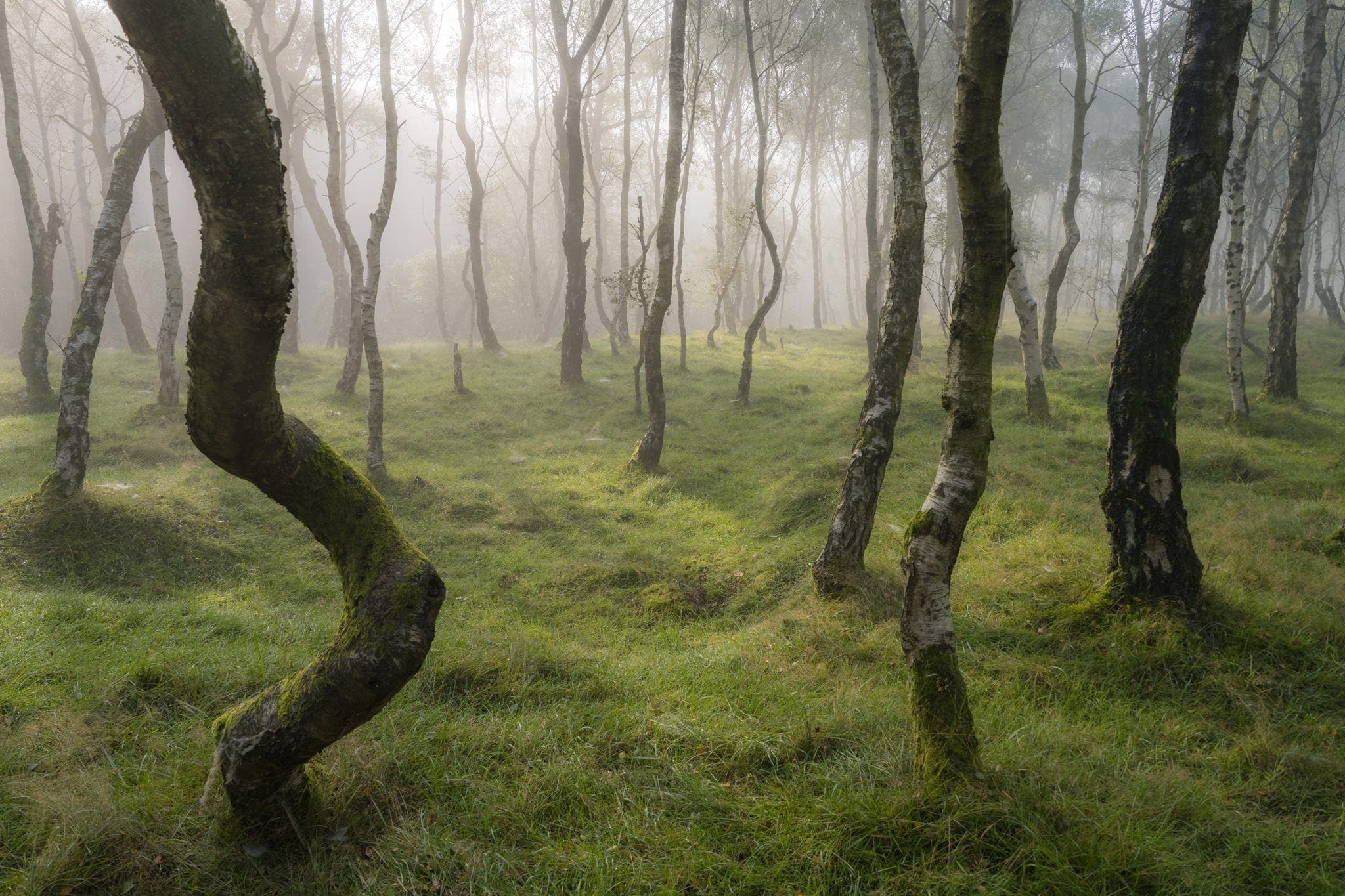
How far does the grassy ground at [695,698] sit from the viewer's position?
3.12 meters

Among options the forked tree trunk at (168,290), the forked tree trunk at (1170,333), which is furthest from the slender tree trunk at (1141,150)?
the forked tree trunk at (168,290)

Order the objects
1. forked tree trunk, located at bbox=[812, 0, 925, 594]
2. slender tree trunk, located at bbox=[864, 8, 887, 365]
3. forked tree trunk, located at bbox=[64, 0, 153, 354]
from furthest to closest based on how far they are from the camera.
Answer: forked tree trunk, located at bbox=[64, 0, 153, 354] → slender tree trunk, located at bbox=[864, 8, 887, 365] → forked tree trunk, located at bbox=[812, 0, 925, 594]

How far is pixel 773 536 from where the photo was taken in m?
8.38

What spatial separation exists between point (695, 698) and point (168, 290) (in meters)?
13.5

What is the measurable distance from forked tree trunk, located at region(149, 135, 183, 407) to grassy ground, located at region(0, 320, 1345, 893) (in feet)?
12.0

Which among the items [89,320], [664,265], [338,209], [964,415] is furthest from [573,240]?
[964,415]

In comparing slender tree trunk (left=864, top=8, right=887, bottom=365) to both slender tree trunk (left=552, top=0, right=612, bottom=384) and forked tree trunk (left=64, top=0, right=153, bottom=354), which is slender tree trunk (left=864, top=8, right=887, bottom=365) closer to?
slender tree trunk (left=552, top=0, right=612, bottom=384)

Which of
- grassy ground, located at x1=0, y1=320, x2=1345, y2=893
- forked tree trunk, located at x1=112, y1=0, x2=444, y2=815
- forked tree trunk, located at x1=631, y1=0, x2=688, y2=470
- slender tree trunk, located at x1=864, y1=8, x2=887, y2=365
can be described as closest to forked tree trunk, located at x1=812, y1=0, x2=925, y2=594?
grassy ground, located at x1=0, y1=320, x2=1345, y2=893

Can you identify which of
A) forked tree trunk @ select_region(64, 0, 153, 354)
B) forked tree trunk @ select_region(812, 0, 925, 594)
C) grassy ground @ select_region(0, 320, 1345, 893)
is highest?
forked tree trunk @ select_region(64, 0, 153, 354)

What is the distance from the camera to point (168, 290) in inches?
512

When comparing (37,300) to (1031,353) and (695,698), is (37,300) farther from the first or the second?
(1031,353)

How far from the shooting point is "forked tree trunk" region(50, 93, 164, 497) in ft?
25.5

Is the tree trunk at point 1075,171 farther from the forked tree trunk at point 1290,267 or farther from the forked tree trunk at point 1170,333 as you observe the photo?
the forked tree trunk at point 1170,333

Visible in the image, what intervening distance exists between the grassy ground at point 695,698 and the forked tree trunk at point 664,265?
1.72m
